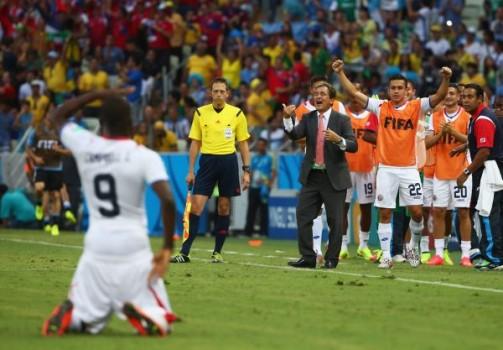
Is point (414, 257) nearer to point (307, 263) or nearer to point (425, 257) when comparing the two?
point (425, 257)

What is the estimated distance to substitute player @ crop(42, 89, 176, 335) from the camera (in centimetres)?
1099

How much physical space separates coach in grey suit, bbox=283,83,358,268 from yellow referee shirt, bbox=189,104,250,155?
1496mm

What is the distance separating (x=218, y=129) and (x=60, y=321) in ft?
→ 27.7

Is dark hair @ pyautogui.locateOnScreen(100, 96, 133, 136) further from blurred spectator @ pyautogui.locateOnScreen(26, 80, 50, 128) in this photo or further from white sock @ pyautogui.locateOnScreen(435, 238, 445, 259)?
blurred spectator @ pyautogui.locateOnScreen(26, 80, 50, 128)

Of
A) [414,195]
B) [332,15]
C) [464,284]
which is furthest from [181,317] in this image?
[332,15]

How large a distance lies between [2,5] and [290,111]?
2500 centimetres

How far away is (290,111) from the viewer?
17.4 meters

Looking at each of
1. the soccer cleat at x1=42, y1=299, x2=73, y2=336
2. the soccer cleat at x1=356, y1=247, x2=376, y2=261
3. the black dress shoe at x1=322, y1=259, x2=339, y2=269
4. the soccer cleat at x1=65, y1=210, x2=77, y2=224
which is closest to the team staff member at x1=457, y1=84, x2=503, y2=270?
the black dress shoe at x1=322, y1=259, x2=339, y2=269

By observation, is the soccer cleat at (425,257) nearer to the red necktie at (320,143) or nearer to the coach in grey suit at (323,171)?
the coach in grey suit at (323,171)

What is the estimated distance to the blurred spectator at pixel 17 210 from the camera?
31469mm

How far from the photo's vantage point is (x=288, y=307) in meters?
13.2

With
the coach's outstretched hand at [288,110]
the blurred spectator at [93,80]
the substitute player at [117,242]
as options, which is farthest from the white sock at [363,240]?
the blurred spectator at [93,80]

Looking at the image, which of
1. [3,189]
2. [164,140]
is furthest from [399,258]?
[3,189]

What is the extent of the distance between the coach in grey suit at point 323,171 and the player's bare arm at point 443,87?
112cm
